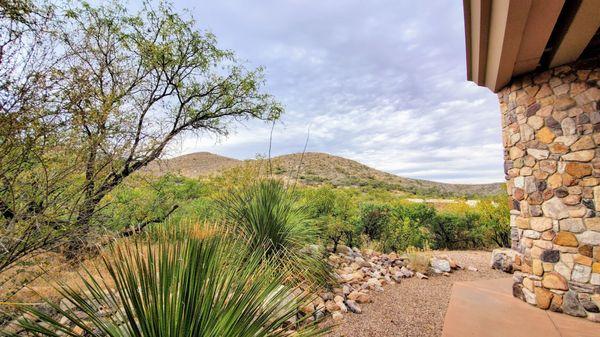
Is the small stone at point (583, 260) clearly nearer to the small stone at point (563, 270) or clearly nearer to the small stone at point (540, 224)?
the small stone at point (563, 270)

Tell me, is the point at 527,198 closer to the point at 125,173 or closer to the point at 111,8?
the point at 125,173

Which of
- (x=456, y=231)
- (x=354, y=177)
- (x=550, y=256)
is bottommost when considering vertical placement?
(x=456, y=231)

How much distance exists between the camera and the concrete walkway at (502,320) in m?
3.06

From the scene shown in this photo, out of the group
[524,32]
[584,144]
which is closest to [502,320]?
[584,144]

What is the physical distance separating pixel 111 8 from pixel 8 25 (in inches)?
225

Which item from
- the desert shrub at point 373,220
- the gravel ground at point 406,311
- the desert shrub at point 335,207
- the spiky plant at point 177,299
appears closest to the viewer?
the spiky plant at point 177,299

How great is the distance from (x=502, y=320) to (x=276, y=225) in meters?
3.18

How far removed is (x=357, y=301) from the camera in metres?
4.06

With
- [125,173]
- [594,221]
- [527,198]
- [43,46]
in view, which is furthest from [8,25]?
[594,221]

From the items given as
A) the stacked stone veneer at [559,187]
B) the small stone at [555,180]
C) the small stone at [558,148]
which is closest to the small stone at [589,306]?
the stacked stone veneer at [559,187]

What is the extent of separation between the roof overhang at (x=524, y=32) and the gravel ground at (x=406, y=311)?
3.26m

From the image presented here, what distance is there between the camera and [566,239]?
347cm

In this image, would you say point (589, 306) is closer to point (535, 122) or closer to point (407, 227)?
point (535, 122)

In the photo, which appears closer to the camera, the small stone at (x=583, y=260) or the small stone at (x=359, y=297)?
the small stone at (x=583, y=260)
